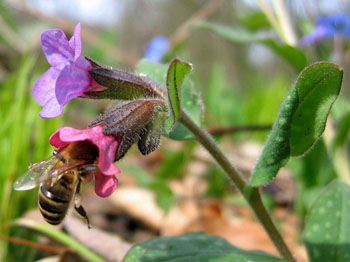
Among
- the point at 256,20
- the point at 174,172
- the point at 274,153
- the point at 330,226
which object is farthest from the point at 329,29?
the point at 274,153

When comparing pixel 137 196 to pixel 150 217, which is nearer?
pixel 150 217

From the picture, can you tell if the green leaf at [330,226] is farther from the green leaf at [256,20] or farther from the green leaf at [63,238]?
the green leaf at [256,20]

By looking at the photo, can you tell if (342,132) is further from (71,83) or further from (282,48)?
(71,83)

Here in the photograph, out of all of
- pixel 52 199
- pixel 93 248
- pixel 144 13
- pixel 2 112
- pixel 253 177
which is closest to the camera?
pixel 52 199

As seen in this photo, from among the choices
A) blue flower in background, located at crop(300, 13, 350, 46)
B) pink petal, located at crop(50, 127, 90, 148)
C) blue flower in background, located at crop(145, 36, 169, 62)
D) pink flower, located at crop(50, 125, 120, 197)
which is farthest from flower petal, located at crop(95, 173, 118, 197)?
blue flower in background, located at crop(145, 36, 169, 62)

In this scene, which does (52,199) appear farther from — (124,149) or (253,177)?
(253,177)

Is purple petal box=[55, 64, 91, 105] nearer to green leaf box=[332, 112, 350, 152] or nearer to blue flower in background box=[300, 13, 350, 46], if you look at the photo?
green leaf box=[332, 112, 350, 152]

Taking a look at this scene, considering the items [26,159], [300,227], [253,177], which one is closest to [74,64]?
[253,177]
